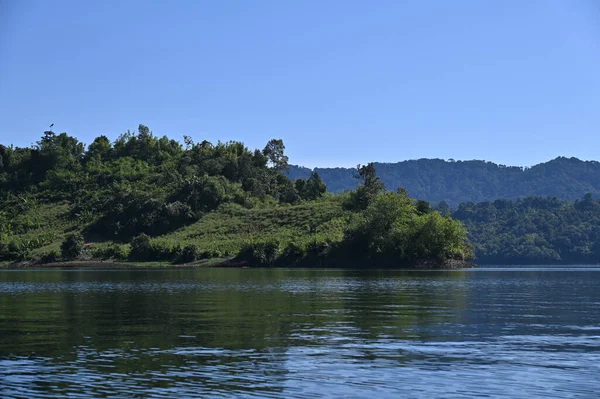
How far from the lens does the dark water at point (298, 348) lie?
22500 millimetres

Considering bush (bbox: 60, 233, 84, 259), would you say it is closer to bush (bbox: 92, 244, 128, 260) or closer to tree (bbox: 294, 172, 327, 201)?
bush (bbox: 92, 244, 128, 260)

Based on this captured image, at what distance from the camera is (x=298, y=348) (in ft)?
97.5

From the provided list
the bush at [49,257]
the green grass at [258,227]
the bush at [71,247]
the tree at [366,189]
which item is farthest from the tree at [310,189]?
the bush at [49,257]

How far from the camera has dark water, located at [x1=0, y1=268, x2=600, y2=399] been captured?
22.5 m

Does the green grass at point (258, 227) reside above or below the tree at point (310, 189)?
below

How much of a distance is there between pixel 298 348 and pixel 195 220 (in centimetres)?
14618

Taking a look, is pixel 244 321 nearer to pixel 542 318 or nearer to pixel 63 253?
pixel 542 318


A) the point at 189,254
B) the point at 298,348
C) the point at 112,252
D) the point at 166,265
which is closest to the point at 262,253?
the point at 189,254

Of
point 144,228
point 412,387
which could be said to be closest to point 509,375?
point 412,387

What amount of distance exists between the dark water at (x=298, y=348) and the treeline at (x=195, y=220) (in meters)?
86.4

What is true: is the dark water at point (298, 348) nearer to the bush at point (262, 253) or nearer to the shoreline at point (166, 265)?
the shoreline at point (166, 265)

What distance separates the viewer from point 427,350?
29188mm

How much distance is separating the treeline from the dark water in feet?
283

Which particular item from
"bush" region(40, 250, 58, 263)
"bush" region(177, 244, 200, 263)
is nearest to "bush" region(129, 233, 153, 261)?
"bush" region(177, 244, 200, 263)
